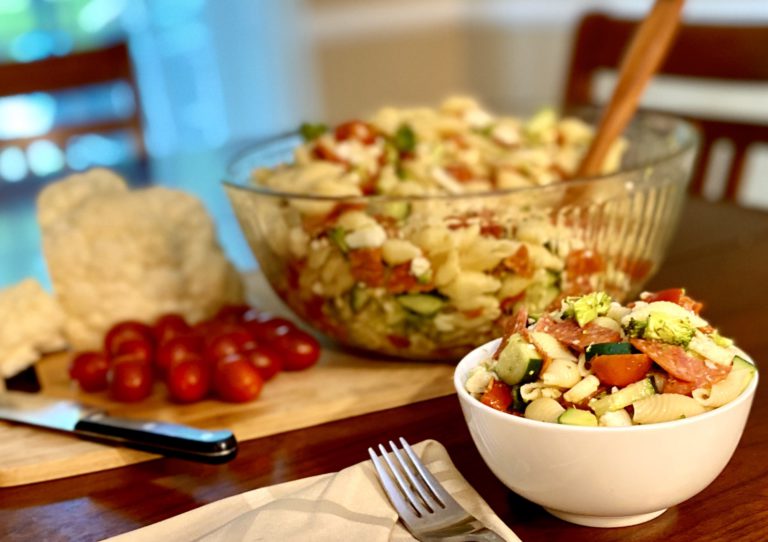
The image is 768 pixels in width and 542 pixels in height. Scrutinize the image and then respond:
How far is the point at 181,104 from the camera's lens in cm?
481

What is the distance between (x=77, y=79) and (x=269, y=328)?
1.65 m

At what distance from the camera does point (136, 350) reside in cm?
115

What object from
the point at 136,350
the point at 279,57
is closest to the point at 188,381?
the point at 136,350

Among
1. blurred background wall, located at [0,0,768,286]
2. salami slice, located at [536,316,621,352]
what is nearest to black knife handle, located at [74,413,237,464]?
salami slice, located at [536,316,621,352]

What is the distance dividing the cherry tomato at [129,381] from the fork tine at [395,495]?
0.40m

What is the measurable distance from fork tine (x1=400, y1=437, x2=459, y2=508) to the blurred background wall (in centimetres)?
339

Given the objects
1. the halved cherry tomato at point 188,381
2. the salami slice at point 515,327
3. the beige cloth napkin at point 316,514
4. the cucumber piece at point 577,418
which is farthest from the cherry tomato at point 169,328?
the cucumber piece at point 577,418

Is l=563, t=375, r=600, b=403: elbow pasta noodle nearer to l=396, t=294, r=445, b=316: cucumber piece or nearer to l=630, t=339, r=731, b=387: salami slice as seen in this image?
l=630, t=339, r=731, b=387: salami slice

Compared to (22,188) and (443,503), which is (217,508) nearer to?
(443,503)

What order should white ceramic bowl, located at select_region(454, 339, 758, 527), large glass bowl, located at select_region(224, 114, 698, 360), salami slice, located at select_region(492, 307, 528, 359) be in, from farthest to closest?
large glass bowl, located at select_region(224, 114, 698, 360), salami slice, located at select_region(492, 307, 528, 359), white ceramic bowl, located at select_region(454, 339, 758, 527)

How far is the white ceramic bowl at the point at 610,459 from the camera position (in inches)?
26.7

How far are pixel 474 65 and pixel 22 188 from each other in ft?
8.82

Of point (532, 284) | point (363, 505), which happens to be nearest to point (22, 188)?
point (532, 284)

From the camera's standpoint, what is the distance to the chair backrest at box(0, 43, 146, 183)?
2.50 m
